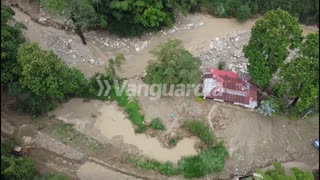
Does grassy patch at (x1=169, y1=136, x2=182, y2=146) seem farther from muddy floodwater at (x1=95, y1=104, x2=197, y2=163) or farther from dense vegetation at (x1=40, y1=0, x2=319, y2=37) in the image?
dense vegetation at (x1=40, y1=0, x2=319, y2=37)

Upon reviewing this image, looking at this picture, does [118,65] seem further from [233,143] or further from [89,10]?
[233,143]

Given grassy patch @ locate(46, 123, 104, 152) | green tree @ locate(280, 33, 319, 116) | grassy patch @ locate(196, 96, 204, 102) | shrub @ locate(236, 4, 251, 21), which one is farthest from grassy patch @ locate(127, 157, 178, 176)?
shrub @ locate(236, 4, 251, 21)

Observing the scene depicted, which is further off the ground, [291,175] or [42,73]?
[42,73]

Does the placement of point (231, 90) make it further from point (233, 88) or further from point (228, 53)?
point (228, 53)

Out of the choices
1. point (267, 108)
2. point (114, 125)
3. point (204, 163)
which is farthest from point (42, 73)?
point (267, 108)

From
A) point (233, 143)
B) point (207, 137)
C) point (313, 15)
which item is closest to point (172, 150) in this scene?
point (207, 137)
